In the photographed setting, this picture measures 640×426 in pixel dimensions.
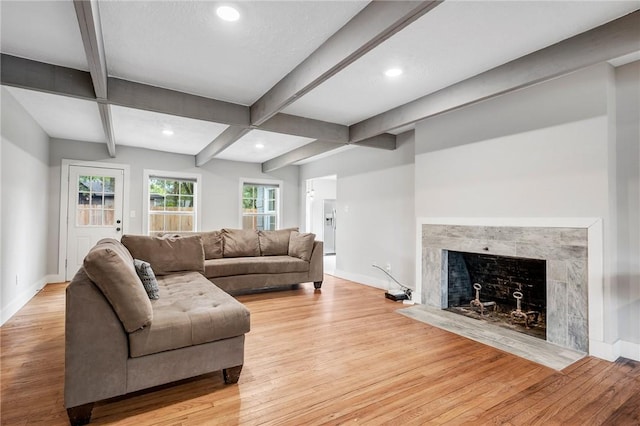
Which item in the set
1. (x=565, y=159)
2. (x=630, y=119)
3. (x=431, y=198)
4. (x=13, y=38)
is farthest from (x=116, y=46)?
(x=630, y=119)

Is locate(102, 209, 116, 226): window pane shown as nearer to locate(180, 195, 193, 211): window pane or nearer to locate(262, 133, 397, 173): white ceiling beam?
locate(180, 195, 193, 211): window pane

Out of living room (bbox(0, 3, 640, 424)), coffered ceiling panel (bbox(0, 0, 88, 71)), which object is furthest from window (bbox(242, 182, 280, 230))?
coffered ceiling panel (bbox(0, 0, 88, 71))

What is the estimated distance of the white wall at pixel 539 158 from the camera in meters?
2.67

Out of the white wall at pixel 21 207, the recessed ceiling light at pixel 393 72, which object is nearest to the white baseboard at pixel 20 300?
the white wall at pixel 21 207

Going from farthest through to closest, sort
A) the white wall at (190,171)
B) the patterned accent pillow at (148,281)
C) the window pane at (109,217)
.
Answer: the window pane at (109,217)
the white wall at (190,171)
the patterned accent pillow at (148,281)

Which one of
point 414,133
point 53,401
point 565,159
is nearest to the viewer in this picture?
point 53,401

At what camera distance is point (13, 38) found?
2428 mm

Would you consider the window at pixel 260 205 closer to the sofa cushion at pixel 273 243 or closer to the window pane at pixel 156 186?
the window pane at pixel 156 186

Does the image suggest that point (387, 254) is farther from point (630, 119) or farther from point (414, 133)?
point (630, 119)

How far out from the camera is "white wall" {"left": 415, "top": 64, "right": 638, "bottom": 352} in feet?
8.77

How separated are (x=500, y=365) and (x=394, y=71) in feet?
8.65

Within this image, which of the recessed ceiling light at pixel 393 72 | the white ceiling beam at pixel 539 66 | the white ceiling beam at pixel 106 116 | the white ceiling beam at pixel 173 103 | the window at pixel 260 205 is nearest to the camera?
the white ceiling beam at pixel 539 66

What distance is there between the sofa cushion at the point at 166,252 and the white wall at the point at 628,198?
434 centimetres

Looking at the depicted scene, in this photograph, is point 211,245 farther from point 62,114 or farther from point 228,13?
point 228,13
